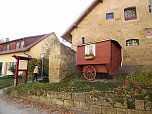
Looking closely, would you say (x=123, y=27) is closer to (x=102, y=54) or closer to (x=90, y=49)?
(x=90, y=49)

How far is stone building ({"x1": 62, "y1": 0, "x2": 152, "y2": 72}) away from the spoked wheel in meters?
3.20

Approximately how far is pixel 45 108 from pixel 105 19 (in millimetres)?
10199

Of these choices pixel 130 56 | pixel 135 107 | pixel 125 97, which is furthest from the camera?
pixel 130 56

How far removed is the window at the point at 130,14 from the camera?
1479 centimetres

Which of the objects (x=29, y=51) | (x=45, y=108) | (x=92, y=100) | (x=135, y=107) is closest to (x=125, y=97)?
(x=135, y=107)

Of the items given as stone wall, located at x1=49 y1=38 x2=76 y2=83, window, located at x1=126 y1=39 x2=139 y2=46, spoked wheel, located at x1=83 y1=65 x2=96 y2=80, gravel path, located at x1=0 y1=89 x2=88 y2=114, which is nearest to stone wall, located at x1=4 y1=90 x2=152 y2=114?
gravel path, located at x1=0 y1=89 x2=88 y2=114

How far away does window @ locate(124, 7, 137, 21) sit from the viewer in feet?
48.5

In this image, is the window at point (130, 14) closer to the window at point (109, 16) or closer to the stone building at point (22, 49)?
the window at point (109, 16)

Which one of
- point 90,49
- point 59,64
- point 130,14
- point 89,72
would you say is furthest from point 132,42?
point 59,64

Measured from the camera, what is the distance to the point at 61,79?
12.4m

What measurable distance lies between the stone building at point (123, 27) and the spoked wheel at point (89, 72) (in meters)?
3.20

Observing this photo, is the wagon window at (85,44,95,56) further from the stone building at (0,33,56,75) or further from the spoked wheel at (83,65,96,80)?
the stone building at (0,33,56,75)

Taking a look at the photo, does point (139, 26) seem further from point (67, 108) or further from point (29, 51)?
point (29, 51)

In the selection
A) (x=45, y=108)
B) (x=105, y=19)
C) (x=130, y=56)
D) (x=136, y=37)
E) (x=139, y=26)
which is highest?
(x=105, y=19)
